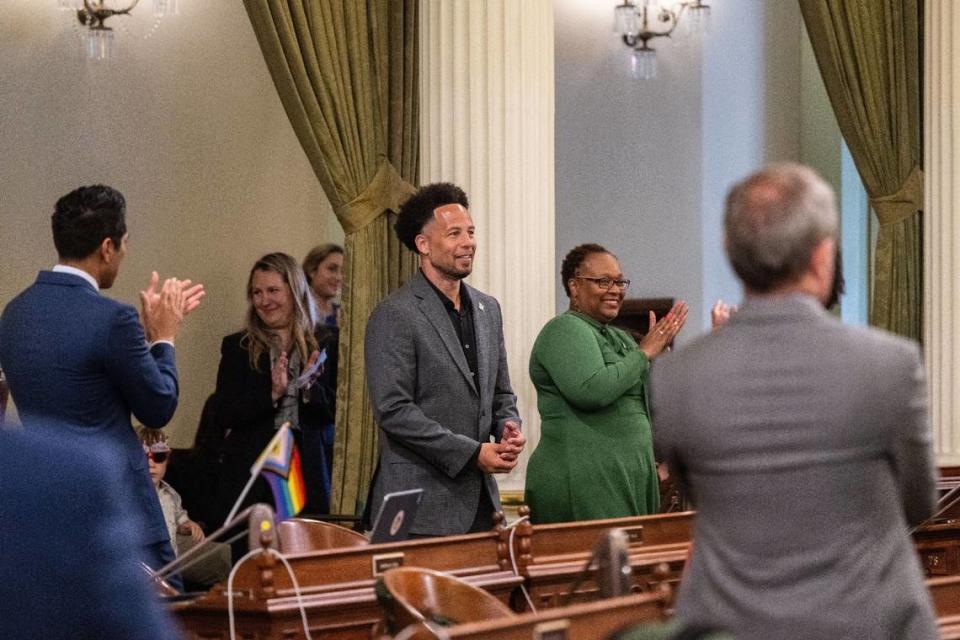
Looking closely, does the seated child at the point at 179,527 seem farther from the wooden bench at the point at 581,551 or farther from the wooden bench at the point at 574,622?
the wooden bench at the point at 574,622

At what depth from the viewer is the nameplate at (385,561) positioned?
373 centimetres

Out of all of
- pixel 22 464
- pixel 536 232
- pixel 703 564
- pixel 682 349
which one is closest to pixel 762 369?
pixel 682 349

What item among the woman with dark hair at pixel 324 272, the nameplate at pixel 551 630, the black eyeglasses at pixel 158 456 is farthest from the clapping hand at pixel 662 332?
the nameplate at pixel 551 630

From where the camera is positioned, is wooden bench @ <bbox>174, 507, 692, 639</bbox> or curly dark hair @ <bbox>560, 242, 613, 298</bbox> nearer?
wooden bench @ <bbox>174, 507, 692, 639</bbox>

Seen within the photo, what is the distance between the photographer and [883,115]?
7.72m

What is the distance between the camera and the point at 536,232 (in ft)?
19.7

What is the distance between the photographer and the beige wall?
6.25 metres

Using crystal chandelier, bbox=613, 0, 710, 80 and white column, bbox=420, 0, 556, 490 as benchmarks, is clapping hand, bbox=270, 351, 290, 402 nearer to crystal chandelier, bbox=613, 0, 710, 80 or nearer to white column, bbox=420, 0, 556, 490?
white column, bbox=420, 0, 556, 490

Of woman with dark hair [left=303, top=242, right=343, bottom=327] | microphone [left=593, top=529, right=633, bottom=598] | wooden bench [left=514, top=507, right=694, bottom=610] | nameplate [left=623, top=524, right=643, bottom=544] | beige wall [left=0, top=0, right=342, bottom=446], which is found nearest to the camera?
microphone [left=593, top=529, right=633, bottom=598]

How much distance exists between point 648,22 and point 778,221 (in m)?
6.80

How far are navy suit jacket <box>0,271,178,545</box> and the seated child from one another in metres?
1.89

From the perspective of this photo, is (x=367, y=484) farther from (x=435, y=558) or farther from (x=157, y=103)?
(x=435, y=558)

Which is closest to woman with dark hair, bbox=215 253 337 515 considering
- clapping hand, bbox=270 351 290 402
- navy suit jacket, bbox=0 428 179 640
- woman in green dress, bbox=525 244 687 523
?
clapping hand, bbox=270 351 290 402

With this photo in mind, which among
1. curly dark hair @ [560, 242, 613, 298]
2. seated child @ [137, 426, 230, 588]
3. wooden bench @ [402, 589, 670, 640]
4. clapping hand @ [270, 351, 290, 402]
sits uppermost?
curly dark hair @ [560, 242, 613, 298]
